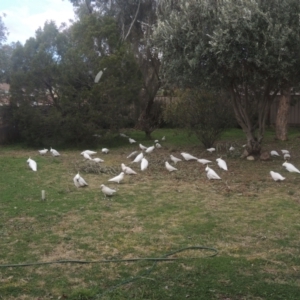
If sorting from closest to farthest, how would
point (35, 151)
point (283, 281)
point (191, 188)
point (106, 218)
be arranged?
point (283, 281) → point (106, 218) → point (191, 188) → point (35, 151)

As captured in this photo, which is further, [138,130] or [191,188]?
[138,130]

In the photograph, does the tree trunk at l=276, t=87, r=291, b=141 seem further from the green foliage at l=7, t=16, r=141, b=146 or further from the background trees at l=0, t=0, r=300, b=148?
the green foliage at l=7, t=16, r=141, b=146

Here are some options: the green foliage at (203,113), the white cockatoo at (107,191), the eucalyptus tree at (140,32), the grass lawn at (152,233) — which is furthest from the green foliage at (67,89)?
the white cockatoo at (107,191)

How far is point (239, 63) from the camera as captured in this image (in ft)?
35.1

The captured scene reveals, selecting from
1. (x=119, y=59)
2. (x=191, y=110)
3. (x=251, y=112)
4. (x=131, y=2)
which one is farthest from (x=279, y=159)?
(x=131, y=2)

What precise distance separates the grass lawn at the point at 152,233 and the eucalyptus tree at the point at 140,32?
31.5 ft

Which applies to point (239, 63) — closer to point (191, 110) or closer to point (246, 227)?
point (191, 110)

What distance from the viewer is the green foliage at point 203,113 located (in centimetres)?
1383

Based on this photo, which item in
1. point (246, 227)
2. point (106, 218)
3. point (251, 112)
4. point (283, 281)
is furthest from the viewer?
point (251, 112)

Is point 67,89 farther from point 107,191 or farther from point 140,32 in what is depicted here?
point 107,191

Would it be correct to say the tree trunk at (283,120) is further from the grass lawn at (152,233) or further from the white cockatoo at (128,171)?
the white cockatoo at (128,171)

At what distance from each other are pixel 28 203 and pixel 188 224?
2.87 meters

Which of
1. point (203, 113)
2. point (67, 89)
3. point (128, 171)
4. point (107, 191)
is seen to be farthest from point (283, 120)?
point (107, 191)

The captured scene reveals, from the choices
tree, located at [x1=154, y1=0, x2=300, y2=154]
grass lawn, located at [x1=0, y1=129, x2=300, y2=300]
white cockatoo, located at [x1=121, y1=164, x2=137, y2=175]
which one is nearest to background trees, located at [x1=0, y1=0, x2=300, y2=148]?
tree, located at [x1=154, y1=0, x2=300, y2=154]
